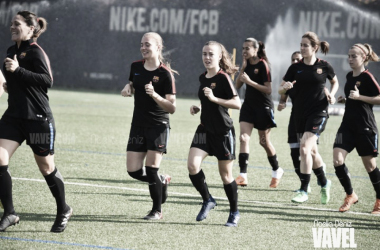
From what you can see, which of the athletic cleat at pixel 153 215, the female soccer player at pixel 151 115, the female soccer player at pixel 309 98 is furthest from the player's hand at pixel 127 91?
the female soccer player at pixel 309 98

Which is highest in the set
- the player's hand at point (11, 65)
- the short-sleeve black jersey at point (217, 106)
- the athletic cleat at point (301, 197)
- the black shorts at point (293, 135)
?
the player's hand at point (11, 65)

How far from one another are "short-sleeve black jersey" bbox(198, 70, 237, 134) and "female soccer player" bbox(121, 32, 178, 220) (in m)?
0.36

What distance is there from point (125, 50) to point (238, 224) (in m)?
31.0

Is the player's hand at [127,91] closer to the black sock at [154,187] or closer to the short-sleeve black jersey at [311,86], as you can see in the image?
the black sock at [154,187]

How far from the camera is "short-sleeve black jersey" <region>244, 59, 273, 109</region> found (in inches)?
344

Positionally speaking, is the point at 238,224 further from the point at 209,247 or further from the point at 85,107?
the point at 85,107

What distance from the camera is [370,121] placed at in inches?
282

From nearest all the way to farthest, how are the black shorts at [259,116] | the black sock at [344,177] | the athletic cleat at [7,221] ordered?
1. the athletic cleat at [7,221]
2. the black sock at [344,177]
3. the black shorts at [259,116]

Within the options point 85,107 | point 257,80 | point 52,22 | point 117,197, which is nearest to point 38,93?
point 117,197

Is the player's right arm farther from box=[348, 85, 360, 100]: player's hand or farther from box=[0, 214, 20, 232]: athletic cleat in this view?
box=[348, 85, 360, 100]: player's hand

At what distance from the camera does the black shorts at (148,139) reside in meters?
6.26

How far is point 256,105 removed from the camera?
891cm

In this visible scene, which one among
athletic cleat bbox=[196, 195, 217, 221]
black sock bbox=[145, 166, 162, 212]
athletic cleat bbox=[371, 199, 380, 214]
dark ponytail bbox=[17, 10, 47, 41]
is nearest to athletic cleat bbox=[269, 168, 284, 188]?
athletic cleat bbox=[371, 199, 380, 214]

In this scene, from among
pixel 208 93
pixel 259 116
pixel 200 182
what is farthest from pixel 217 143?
pixel 259 116
